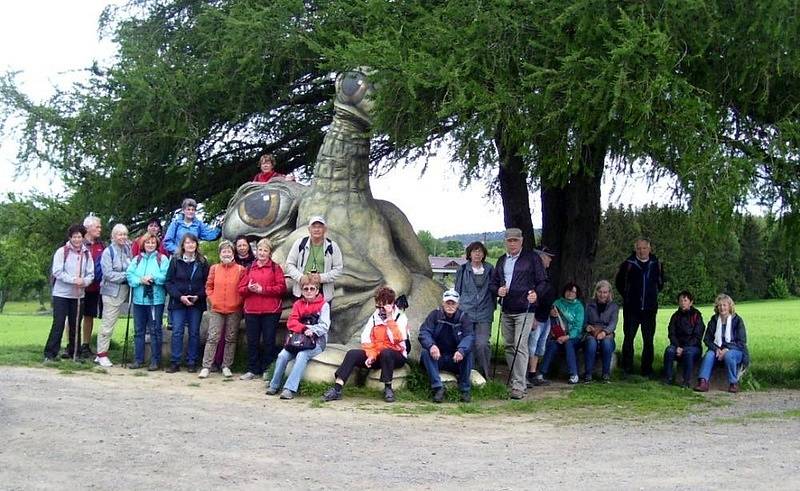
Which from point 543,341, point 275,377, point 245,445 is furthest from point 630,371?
point 245,445

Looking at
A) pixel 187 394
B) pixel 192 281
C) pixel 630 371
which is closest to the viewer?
pixel 187 394

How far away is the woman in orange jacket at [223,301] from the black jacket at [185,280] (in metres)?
0.16

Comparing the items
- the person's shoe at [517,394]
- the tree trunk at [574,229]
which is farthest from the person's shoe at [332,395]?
the tree trunk at [574,229]

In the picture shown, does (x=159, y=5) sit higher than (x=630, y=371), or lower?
higher

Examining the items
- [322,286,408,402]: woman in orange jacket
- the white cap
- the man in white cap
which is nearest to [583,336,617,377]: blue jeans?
the white cap

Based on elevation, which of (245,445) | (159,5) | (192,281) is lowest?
(245,445)

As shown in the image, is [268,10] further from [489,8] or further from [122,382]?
[122,382]

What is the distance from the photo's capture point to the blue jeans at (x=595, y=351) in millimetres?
11094

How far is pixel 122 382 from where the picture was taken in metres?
9.60

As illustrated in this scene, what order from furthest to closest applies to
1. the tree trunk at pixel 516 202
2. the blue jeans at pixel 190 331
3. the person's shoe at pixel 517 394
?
the tree trunk at pixel 516 202 < the blue jeans at pixel 190 331 < the person's shoe at pixel 517 394

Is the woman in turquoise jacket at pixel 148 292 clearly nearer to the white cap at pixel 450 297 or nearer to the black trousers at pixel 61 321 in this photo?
the black trousers at pixel 61 321

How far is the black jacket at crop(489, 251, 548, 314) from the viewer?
980 centimetres

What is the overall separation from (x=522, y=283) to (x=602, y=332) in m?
1.83

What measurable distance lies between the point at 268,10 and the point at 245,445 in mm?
6803
